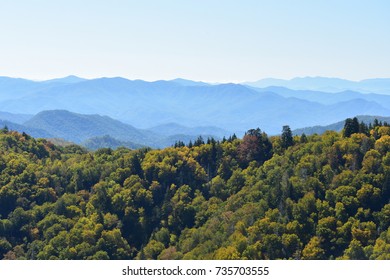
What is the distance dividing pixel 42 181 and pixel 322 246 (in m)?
63.8

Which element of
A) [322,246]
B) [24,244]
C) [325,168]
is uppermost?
[325,168]

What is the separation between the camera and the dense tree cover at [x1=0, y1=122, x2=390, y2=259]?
70500mm

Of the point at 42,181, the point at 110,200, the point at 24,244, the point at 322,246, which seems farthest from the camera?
the point at 42,181

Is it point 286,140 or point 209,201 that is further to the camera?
point 286,140

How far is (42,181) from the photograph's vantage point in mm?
109000

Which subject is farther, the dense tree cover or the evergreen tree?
the evergreen tree

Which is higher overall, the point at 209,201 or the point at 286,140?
the point at 286,140

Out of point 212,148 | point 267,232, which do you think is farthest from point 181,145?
point 267,232

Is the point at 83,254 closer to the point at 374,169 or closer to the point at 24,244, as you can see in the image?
the point at 24,244

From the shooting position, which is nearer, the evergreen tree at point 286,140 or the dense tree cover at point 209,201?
the dense tree cover at point 209,201

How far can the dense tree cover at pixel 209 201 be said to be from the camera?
7050 centimetres

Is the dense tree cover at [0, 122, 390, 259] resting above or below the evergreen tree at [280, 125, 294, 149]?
below

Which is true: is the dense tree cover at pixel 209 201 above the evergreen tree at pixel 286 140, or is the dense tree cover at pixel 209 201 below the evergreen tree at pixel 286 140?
below

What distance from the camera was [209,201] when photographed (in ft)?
313
